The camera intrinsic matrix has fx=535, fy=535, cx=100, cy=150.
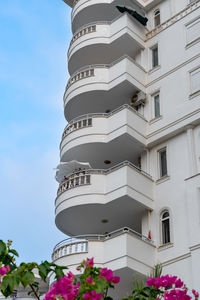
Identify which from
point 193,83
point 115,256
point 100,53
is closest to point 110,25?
point 100,53

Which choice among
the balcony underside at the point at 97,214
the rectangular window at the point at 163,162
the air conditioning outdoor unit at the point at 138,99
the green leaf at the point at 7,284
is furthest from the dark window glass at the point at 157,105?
the green leaf at the point at 7,284

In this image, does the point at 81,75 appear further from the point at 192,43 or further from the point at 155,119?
the point at 192,43

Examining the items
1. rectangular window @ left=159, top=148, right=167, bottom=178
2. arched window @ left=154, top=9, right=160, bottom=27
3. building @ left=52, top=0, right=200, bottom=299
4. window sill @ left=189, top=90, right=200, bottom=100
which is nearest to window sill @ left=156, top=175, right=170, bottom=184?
building @ left=52, top=0, right=200, bottom=299

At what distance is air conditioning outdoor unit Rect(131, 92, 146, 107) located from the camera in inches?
995

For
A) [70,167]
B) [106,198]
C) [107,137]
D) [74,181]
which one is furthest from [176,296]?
[70,167]

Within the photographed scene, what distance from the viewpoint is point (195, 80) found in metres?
23.4

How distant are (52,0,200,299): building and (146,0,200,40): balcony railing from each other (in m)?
0.06

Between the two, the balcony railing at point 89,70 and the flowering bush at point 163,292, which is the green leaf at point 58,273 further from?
the balcony railing at point 89,70

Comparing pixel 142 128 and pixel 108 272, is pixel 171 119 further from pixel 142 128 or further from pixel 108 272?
pixel 108 272

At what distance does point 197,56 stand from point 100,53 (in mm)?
5828

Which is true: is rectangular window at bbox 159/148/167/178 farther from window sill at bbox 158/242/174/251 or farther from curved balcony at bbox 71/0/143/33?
curved balcony at bbox 71/0/143/33

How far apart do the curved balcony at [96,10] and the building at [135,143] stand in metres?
0.09

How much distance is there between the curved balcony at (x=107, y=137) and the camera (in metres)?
23.6

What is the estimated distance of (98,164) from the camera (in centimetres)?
2558
